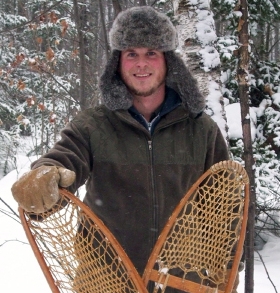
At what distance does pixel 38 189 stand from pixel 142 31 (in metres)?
1.13

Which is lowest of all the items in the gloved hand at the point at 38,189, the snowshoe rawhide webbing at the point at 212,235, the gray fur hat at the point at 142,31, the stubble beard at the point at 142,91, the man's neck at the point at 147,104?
the snowshoe rawhide webbing at the point at 212,235

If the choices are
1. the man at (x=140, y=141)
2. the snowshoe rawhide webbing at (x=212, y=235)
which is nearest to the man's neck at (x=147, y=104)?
the man at (x=140, y=141)

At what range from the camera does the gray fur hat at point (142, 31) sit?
2.20 meters

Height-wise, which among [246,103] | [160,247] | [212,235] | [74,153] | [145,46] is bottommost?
[212,235]

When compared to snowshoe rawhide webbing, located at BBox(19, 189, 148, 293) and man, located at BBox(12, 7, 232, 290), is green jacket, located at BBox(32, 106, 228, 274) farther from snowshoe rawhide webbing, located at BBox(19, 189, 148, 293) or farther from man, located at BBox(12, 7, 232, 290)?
snowshoe rawhide webbing, located at BBox(19, 189, 148, 293)

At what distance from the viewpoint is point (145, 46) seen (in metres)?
2.20

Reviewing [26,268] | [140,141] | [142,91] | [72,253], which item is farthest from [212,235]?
[26,268]

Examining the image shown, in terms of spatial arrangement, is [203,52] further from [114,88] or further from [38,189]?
[38,189]

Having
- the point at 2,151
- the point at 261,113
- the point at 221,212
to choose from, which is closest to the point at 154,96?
the point at 221,212

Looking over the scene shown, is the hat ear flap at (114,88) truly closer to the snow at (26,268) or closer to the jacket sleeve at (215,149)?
the jacket sleeve at (215,149)

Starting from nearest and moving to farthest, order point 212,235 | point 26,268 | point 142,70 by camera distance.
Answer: point 212,235 → point 142,70 → point 26,268

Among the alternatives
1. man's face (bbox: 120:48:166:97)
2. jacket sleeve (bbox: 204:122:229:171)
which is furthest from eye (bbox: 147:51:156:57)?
jacket sleeve (bbox: 204:122:229:171)

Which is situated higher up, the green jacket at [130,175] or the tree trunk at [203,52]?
the tree trunk at [203,52]

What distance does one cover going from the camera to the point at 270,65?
5516 millimetres
